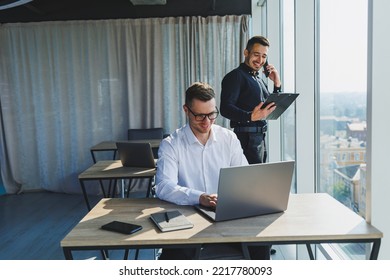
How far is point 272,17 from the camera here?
429 centimetres

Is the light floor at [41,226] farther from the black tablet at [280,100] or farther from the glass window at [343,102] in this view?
the black tablet at [280,100]

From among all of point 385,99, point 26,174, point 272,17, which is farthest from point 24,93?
point 385,99

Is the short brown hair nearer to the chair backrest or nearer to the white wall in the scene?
the white wall

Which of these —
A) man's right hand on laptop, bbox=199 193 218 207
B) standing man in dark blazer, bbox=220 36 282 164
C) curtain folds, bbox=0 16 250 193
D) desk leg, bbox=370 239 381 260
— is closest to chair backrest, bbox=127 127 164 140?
curtain folds, bbox=0 16 250 193

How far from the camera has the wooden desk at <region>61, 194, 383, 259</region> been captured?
1436 mm

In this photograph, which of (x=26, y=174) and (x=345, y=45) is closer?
(x=345, y=45)

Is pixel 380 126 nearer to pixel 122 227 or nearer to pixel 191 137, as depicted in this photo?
pixel 191 137

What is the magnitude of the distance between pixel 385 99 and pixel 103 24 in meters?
4.70

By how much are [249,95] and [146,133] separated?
2654 millimetres

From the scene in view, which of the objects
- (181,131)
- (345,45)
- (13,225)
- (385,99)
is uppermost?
(345,45)

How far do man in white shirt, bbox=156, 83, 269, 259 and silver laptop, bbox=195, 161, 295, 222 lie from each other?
11.5 inches
